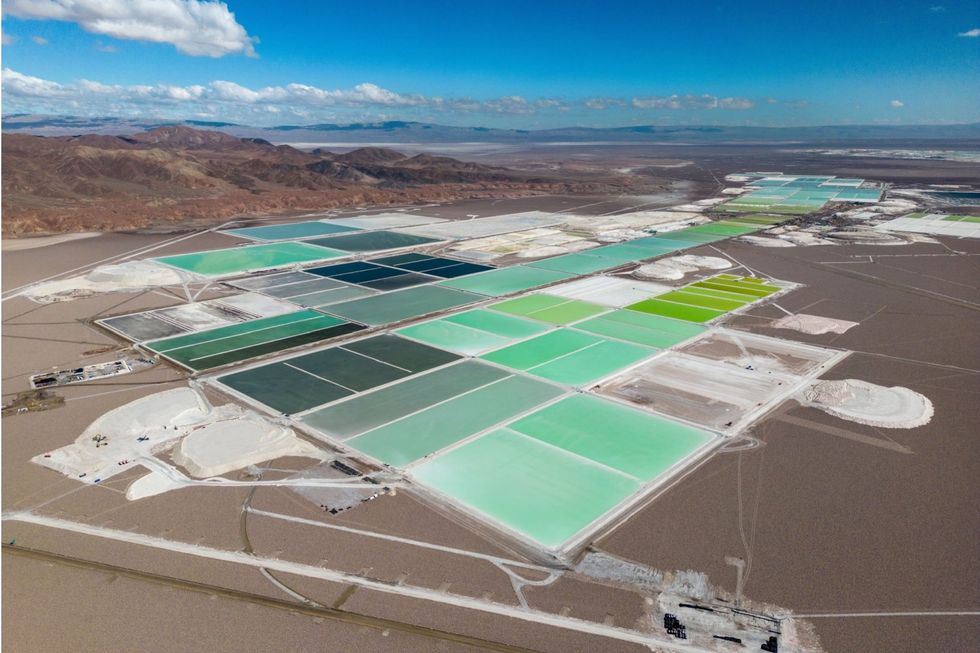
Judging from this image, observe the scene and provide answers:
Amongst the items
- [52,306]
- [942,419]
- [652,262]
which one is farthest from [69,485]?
[652,262]

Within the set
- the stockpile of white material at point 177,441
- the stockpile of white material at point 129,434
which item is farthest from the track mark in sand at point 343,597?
the stockpile of white material at point 129,434

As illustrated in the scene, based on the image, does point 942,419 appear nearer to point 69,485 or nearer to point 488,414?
point 488,414

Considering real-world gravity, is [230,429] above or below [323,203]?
below

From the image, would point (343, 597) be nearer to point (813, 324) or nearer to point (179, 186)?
point (813, 324)

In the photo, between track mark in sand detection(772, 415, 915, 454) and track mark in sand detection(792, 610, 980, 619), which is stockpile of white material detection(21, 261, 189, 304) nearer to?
track mark in sand detection(772, 415, 915, 454)

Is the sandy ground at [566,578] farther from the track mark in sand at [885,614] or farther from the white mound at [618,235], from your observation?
the white mound at [618,235]
